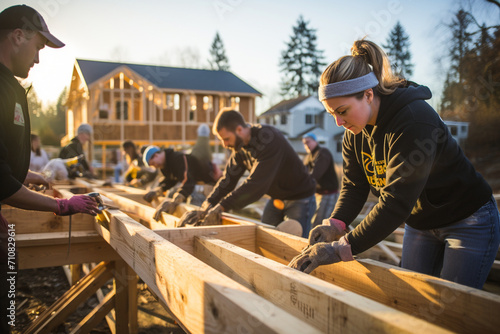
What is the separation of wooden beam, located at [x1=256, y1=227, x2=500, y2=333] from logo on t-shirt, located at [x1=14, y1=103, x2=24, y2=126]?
1729 mm

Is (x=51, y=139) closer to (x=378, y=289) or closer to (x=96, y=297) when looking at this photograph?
(x=96, y=297)

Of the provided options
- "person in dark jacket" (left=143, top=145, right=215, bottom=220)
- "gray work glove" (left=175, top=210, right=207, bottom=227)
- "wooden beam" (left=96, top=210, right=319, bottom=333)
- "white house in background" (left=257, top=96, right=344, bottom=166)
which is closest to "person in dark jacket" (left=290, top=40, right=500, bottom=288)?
"wooden beam" (left=96, top=210, right=319, bottom=333)

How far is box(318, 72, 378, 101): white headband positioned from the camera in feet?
5.61

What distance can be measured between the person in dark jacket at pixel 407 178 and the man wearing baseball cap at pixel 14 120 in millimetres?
1441

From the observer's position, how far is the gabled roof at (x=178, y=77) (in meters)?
22.1

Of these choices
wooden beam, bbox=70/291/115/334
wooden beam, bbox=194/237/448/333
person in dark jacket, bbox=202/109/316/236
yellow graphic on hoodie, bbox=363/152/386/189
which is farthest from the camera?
person in dark jacket, bbox=202/109/316/236

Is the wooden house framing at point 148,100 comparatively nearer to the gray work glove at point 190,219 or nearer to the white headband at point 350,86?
the gray work glove at point 190,219

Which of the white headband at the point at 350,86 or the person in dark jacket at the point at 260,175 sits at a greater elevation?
the white headband at the point at 350,86

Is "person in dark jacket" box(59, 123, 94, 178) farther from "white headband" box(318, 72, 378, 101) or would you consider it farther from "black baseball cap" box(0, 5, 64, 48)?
"white headband" box(318, 72, 378, 101)

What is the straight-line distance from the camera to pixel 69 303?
3.06 metres

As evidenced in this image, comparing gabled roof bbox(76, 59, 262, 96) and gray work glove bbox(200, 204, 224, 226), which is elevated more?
gabled roof bbox(76, 59, 262, 96)

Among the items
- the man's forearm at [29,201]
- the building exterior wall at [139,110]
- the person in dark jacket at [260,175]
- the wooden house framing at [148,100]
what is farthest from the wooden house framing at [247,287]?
the building exterior wall at [139,110]

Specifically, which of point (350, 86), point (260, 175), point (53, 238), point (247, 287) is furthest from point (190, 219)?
point (350, 86)

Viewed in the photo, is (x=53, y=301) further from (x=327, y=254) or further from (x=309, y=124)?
(x=309, y=124)
